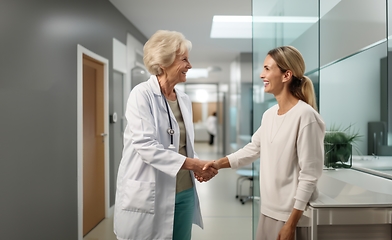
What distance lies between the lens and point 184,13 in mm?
5387

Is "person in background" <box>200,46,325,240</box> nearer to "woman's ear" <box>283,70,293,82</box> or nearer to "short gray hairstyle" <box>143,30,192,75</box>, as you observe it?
"woman's ear" <box>283,70,293,82</box>

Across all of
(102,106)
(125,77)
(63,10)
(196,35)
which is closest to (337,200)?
(63,10)

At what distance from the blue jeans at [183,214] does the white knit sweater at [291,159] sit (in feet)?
1.66

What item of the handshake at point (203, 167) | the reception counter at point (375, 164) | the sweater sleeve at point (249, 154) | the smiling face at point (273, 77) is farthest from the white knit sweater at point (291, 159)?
the reception counter at point (375, 164)

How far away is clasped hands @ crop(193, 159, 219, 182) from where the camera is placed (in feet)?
6.42

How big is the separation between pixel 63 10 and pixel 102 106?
1.60 metres

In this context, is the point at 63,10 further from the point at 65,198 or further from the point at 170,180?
the point at 170,180

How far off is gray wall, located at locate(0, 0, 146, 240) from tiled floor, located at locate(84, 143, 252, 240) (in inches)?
30.9

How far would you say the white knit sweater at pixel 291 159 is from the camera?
151 cm

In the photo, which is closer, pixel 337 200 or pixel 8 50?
pixel 337 200

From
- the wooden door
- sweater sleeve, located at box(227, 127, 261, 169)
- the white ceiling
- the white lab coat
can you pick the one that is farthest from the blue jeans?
the white ceiling

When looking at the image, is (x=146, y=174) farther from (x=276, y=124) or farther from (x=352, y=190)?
(x=352, y=190)

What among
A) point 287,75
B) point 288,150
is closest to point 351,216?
point 288,150

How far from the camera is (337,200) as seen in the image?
1629 millimetres
